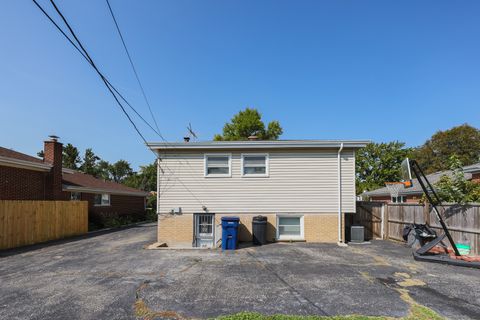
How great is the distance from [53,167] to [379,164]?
3937 centimetres

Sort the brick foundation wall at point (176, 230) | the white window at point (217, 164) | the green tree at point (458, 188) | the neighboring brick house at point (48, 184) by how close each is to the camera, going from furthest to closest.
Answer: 1. the neighboring brick house at point (48, 184)
2. the white window at point (217, 164)
3. the brick foundation wall at point (176, 230)
4. the green tree at point (458, 188)

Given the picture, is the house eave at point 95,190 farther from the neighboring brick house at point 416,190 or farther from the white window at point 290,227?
the neighboring brick house at point 416,190

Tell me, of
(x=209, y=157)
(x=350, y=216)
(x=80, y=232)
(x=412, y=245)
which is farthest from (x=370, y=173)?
(x=80, y=232)

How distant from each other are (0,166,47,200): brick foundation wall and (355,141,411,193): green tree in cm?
3655

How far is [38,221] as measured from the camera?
40.6 feet

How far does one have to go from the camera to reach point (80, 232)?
50.4 ft

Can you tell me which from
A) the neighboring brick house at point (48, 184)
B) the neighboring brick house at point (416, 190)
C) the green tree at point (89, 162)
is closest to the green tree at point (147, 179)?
the green tree at point (89, 162)

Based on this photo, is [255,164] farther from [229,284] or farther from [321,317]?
[321,317]

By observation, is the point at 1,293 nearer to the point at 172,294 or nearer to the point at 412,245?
the point at 172,294

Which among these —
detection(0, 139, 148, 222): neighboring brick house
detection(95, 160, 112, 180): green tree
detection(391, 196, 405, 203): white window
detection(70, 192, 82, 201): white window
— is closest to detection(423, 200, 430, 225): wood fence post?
detection(391, 196, 405, 203): white window

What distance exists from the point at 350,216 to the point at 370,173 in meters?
29.9

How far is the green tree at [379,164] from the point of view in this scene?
1480 inches

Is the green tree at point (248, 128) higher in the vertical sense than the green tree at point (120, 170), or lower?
higher

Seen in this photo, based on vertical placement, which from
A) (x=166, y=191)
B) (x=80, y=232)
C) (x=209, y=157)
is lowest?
(x=80, y=232)
